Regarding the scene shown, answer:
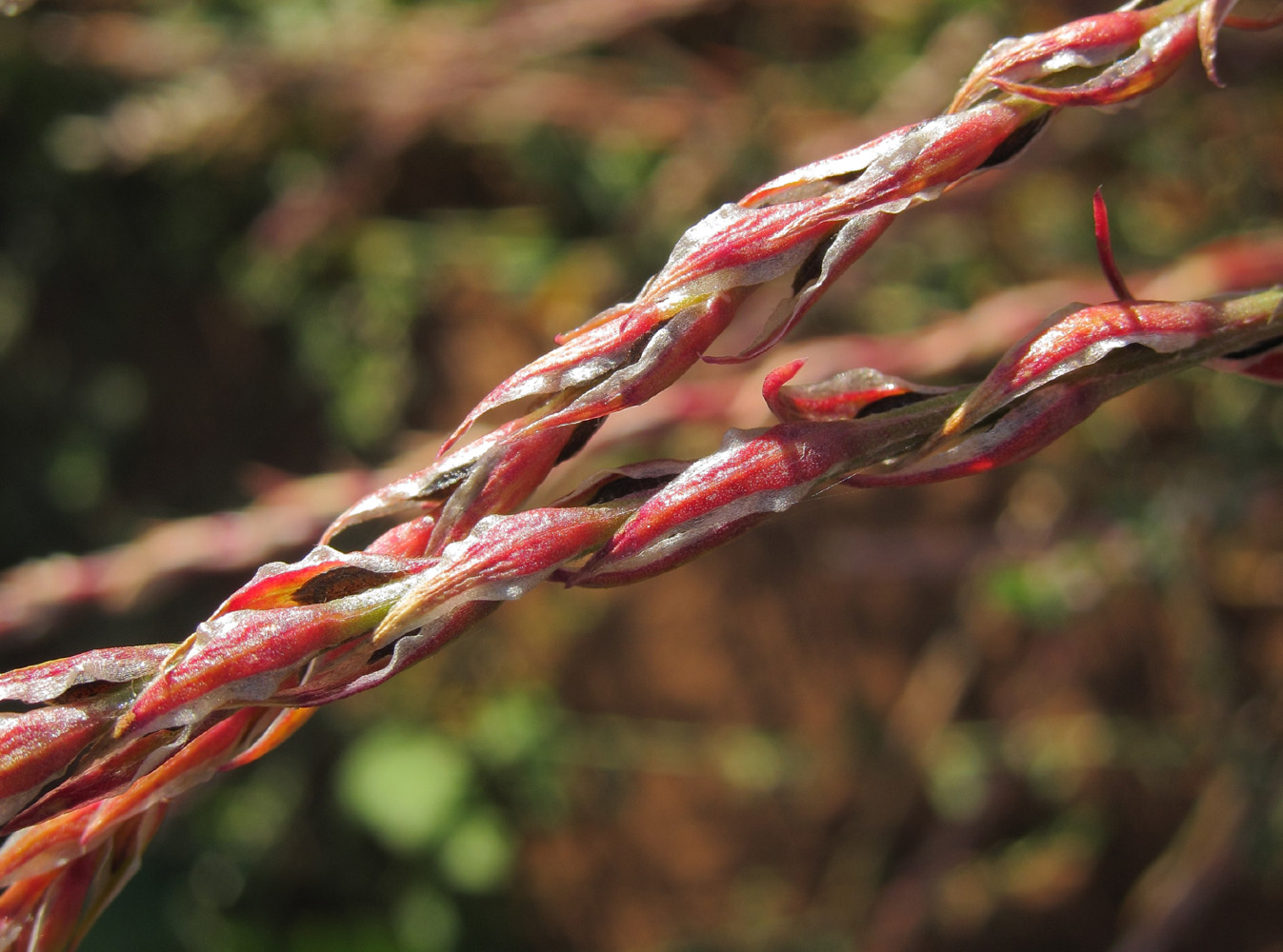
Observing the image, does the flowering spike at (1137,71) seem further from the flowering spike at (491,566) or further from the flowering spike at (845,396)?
the flowering spike at (491,566)

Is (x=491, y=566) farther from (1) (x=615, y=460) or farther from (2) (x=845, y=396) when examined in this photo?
(1) (x=615, y=460)

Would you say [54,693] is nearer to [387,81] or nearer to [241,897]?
[387,81]

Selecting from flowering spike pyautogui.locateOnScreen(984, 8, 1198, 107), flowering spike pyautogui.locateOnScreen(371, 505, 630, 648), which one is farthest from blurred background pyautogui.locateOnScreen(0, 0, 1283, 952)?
flowering spike pyautogui.locateOnScreen(371, 505, 630, 648)

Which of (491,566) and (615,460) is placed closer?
(491,566)

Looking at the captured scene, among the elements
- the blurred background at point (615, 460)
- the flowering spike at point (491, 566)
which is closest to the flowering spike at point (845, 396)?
the flowering spike at point (491, 566)

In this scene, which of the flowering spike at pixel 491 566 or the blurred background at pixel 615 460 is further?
the blurred background at pixel 615 460

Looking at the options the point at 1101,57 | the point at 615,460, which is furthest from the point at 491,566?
the point at 615,460

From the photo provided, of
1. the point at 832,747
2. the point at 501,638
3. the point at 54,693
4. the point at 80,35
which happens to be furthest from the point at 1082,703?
the point at 80,35

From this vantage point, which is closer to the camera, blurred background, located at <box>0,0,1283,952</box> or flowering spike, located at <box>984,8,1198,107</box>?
flowering spike, located at <box>984,8,1198,107</box>

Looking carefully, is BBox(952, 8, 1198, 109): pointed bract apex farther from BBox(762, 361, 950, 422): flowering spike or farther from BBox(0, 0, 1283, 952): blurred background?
BBox(0, 0, 1283, 952): blurred background
